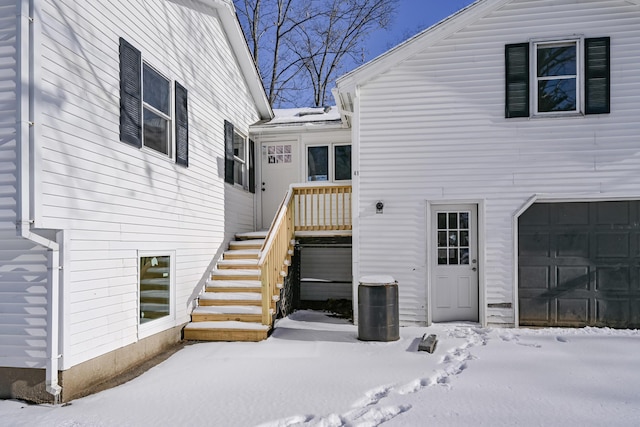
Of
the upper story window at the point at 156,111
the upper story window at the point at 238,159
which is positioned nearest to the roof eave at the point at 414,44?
the upper story window at the point at 238,159

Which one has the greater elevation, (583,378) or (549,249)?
(549,249)

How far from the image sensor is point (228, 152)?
825 cm

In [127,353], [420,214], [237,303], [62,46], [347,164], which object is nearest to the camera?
[62,46]

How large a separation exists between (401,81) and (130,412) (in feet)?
20.5

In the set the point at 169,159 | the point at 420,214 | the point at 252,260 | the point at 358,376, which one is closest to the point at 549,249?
the point at 420,214

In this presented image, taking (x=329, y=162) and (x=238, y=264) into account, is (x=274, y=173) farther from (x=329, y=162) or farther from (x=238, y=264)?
(x=238, y=264)

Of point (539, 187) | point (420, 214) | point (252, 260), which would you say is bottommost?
point (252, 260)

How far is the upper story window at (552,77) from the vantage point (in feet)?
22.0

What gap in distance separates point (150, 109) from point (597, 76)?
276 inches

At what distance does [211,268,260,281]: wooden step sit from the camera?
7082 mm

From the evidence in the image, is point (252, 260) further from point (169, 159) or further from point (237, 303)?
point (169, 159)

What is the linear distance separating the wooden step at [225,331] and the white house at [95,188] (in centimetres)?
25

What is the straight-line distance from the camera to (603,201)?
22.2 feet

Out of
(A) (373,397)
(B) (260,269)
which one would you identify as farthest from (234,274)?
(A) (373,397)
